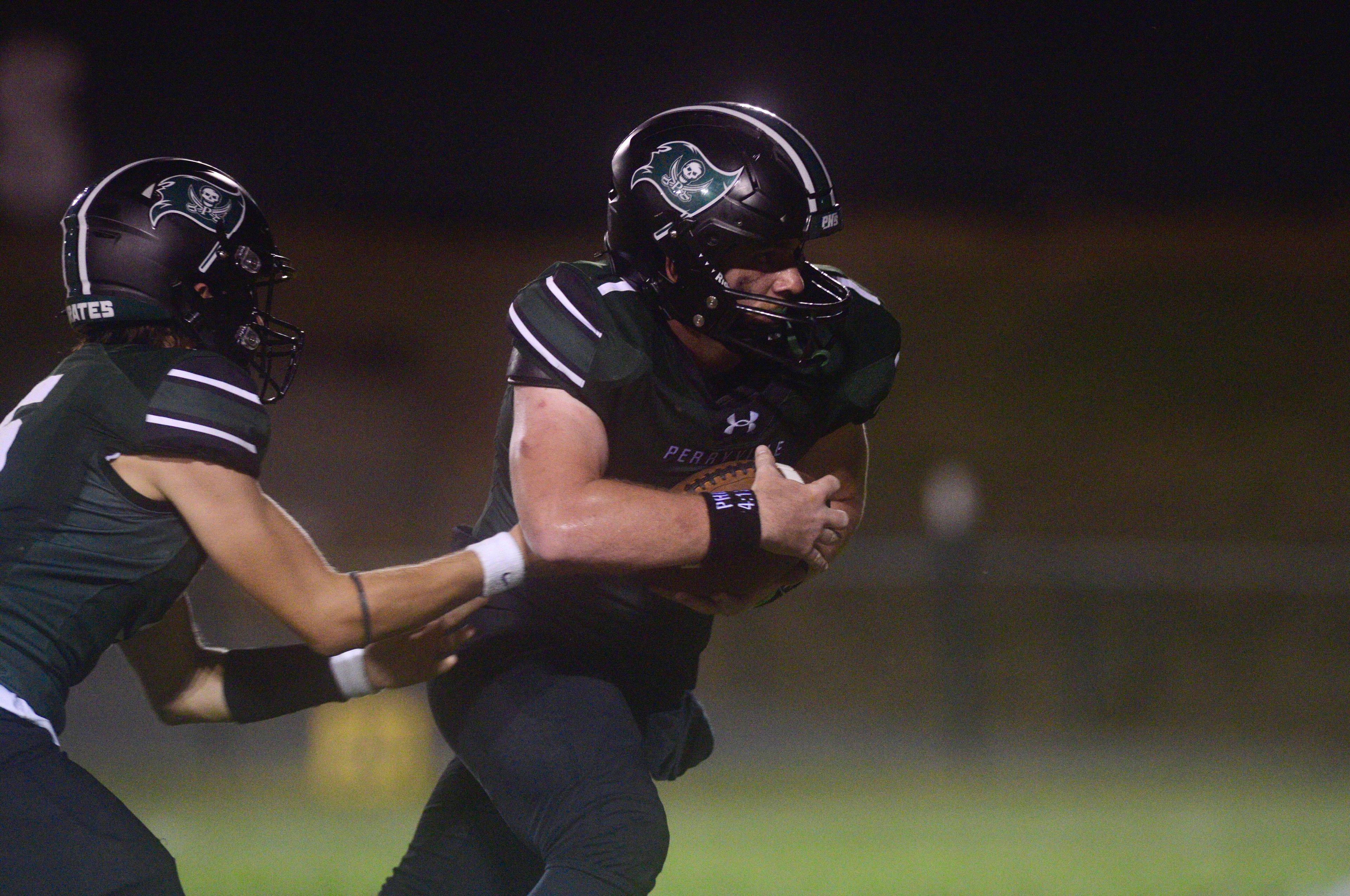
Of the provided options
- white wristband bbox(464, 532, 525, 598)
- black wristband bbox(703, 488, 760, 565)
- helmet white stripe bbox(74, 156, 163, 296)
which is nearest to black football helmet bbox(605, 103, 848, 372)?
black wristband bbox(703, 488, 760, 565)

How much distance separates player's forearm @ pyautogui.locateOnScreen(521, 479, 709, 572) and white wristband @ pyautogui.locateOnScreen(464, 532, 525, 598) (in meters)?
0.06

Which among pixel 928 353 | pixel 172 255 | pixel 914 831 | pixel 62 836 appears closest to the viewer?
pixel 62 836

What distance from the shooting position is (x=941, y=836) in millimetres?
5332

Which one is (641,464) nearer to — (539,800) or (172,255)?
(539,800)

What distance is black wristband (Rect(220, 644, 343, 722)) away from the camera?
274 centimetres

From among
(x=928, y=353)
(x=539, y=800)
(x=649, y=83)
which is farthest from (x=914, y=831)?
(x=928, y=353)

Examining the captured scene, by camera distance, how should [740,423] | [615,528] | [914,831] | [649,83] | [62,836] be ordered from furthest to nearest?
[649,83] → [914,831] → [740,423] → [615,528] → [62,836]

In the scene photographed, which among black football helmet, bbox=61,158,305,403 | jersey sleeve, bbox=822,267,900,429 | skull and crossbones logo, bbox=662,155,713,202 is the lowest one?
jersey sleeve, bbox=822,267,900,429

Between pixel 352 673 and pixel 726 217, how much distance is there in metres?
1.14

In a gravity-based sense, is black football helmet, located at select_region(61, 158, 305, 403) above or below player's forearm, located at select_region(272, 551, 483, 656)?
above

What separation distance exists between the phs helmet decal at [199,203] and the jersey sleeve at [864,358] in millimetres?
1150

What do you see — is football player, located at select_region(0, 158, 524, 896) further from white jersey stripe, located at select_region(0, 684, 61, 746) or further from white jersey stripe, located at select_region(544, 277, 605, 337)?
white jersey stripe, located at select_region(544, 277, 605, 337)

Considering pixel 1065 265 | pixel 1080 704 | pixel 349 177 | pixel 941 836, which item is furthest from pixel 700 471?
pixel 1065 265

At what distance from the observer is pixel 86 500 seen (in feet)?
7.25
